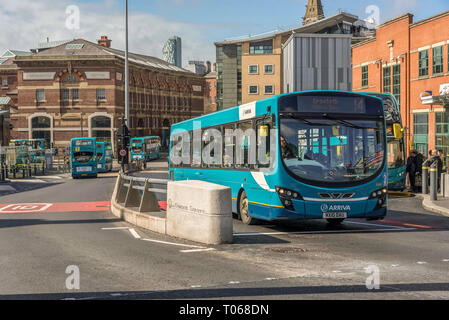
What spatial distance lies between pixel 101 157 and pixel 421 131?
95.1ft

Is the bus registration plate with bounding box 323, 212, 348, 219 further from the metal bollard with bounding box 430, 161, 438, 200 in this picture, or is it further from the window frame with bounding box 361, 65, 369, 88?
the window frame with bounding box 361, 65, 369, 88

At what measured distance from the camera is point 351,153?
12445mm

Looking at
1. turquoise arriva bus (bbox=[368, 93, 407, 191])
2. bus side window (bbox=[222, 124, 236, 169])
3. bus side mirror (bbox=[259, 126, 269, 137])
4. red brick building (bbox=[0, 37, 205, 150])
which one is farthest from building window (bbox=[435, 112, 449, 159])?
red brick building (bbox=[0, 37, 205, 150])

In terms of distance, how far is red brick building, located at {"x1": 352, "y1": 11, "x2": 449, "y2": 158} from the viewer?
34.3m

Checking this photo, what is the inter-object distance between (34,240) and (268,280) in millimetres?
6558

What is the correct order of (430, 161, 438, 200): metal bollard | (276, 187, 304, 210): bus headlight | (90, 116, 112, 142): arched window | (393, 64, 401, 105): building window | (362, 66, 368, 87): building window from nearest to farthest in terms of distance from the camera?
(276, 187, 304, 210): bus headlight
(430, 161, 438, 200): metal bollard
(393, 64, 401, 105): building window
(362, 66, 368, 87): building window
(90, 116, 112, 142): arched window

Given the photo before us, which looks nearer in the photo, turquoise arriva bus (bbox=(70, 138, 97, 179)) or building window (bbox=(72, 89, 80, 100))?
turquoise arriva bus (bbox=(70, 138, 97, 179))

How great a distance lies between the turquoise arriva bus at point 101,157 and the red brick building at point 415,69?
23.8 meters

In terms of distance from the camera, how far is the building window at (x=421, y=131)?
36.0 metres

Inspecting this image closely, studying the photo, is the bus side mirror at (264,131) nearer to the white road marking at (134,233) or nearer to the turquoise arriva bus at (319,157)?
the turquoise arriva bus at (319,157)

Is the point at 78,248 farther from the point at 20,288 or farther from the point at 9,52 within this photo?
the point at 9,52

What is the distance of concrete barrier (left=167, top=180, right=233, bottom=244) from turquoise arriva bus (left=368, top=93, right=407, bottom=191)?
45.0 feet

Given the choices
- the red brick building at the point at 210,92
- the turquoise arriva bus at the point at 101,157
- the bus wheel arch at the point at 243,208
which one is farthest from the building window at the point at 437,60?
the red brick building at the point at 210,92

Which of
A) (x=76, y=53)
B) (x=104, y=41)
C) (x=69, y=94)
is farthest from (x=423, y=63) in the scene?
(x=104, y=41)
